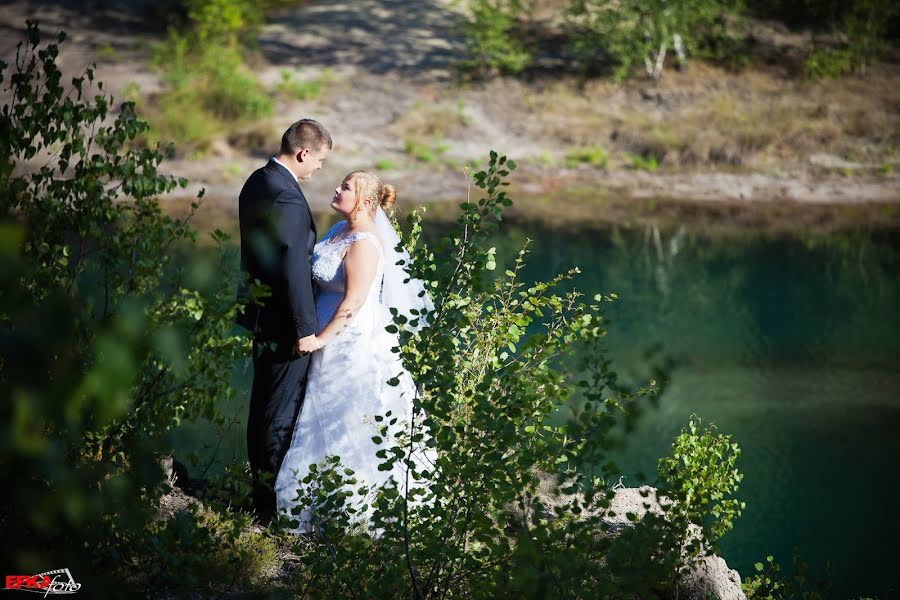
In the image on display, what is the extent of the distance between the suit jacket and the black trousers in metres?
0.17

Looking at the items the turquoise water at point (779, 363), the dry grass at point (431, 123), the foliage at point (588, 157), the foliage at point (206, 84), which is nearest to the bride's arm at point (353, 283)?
the turquoise water at point (779, 363)

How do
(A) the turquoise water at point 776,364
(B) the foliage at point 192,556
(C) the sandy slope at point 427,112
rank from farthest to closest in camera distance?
1. (C) the sandy slope at point 427,112
2. (A) the turquoise water at point 776,364
3. (B) the foliage at point 192,556

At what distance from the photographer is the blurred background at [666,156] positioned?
8578 mm

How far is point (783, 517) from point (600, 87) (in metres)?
14.7

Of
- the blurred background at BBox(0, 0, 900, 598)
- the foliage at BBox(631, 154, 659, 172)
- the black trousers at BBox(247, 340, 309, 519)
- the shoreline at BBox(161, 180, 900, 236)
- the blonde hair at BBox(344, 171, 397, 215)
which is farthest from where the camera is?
the foliage at BBox(631, 154, 659, 172)

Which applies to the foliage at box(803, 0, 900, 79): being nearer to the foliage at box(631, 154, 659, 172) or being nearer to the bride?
the foliage at box(631, 154, 659, 172)

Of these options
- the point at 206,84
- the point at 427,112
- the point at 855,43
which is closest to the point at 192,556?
the point at 206,84

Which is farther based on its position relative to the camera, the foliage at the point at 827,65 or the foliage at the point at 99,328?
the foliage at the point at 827,65

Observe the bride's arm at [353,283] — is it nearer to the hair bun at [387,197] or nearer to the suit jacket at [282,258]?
the suit jacket at [282,258]

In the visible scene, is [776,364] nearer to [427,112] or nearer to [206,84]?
[427,112]

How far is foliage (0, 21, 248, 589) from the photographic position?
1.48 m

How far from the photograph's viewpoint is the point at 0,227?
1.07 m

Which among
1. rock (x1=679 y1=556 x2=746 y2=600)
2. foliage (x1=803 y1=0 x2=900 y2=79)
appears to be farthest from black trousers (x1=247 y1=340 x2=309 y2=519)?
foliage (x1=803 y1=0 x2=900 y2=79)

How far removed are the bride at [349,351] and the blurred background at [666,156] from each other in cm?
218
